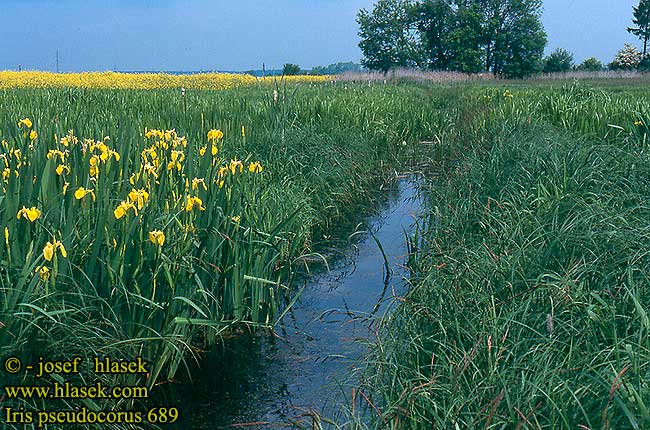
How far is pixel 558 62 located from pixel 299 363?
54413 mm

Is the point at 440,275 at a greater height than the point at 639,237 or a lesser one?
lesser

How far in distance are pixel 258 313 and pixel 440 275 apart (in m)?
1.01

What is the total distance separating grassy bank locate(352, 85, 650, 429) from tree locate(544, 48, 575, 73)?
51543mm

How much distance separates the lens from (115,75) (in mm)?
27703

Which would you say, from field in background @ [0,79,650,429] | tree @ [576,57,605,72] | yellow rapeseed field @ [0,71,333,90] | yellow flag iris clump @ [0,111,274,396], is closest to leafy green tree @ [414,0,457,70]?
tree @ [576,57,605,72]

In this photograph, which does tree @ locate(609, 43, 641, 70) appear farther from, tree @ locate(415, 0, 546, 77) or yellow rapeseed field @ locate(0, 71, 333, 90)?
yellow rapeseed field @ locate(0, 71, 333, 90)

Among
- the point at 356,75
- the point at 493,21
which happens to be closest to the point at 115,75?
the point at 356,75

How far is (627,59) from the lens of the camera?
51.2 metres

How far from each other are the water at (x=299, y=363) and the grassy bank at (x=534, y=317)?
27 cm

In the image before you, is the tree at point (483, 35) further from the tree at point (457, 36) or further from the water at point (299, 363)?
the water at point (299, 363)

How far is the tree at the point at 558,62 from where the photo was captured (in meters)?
53.6

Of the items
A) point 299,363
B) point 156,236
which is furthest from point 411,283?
point 156,236

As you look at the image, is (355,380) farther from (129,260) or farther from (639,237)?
(639,237)

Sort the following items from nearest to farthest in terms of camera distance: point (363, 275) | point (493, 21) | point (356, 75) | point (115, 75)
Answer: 1. point (363, 275)
2. point (115, 75)
3. point (356, 75)
4. point (493, 21)
